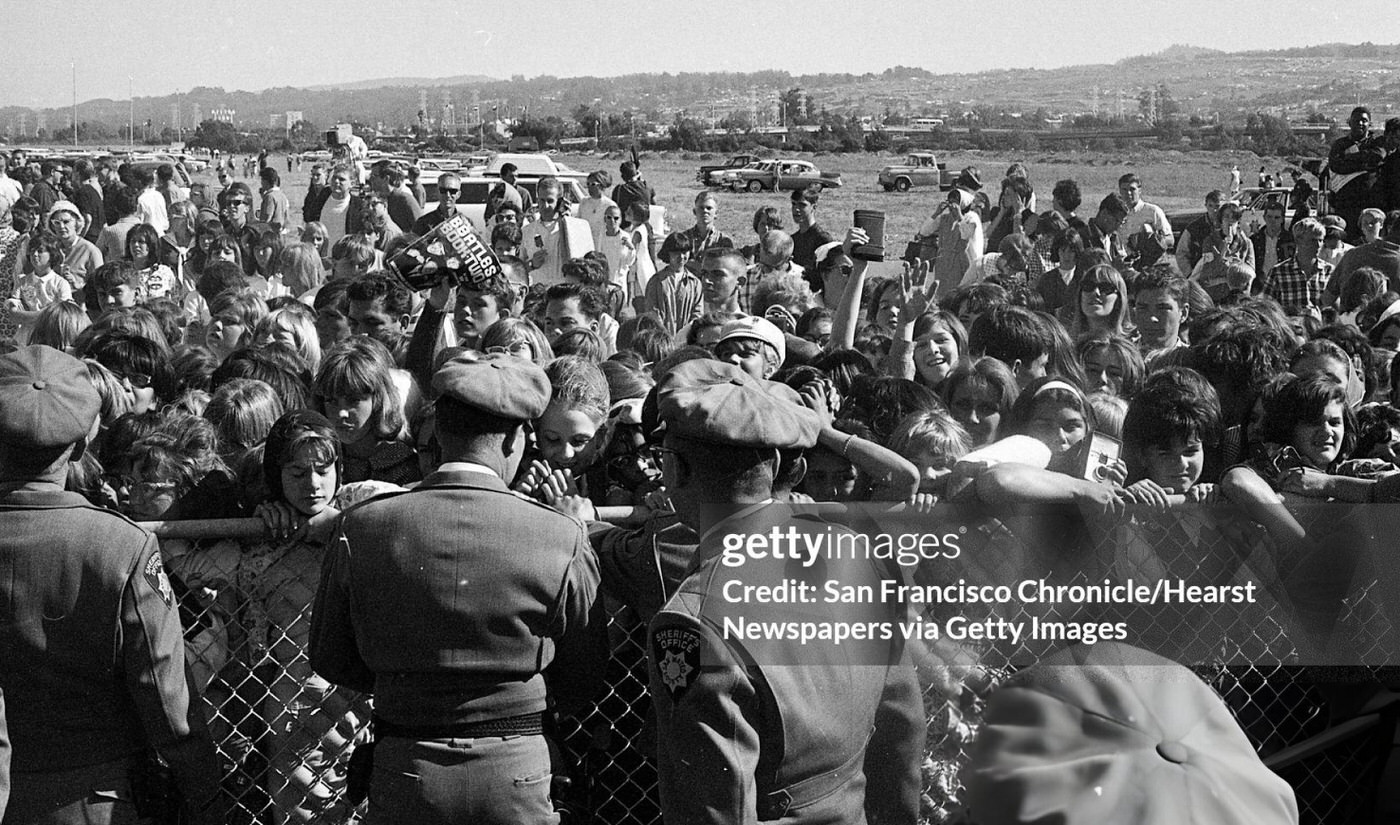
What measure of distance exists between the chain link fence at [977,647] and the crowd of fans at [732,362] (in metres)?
0.03

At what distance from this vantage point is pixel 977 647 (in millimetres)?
3873

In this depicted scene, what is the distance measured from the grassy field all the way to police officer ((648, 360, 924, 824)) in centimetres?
1356

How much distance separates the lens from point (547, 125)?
8219 centimetres

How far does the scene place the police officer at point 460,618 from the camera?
322 cm

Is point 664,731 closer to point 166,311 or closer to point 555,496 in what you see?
point 555,496

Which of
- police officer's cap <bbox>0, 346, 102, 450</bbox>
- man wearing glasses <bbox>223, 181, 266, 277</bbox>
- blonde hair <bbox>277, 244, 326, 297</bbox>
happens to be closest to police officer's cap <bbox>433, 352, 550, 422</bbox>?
police officer's cap <bbox>0, 346, 102, 450</bbox>

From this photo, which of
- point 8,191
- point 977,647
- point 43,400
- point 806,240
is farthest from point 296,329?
point 8,191

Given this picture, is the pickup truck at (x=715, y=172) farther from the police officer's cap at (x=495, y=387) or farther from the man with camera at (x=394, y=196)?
the police officer's cap at (x=495, y=387)

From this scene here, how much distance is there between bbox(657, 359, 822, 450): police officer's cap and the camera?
303 centimetres

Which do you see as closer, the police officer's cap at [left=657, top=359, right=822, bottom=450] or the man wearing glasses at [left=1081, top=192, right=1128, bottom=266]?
the police officer's cap at [left=657, top=359, right=822, bottom=450]

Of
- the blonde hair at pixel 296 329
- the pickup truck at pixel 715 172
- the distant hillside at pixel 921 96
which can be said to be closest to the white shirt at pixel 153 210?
the blonde hair at pixel 296 329

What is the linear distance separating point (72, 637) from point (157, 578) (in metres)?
0.22

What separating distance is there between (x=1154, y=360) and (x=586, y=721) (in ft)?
12.0

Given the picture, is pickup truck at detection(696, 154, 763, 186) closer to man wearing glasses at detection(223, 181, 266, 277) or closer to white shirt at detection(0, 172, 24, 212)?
white shirt at detection(0, 172, 24, 212)
